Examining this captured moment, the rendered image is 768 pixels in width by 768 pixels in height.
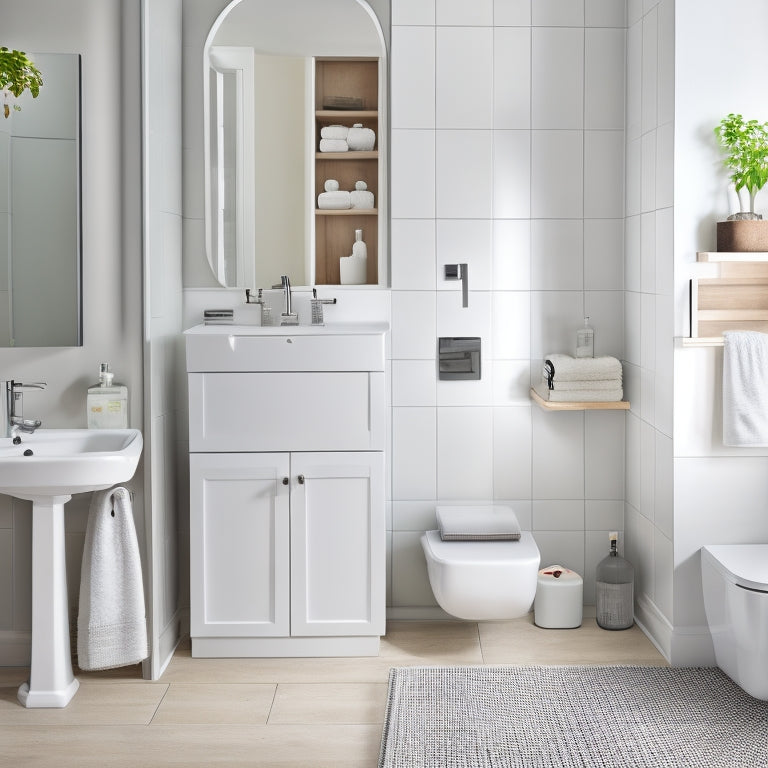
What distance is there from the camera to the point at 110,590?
2777 millimetres

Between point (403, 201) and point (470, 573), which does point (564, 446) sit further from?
point (403, 201)

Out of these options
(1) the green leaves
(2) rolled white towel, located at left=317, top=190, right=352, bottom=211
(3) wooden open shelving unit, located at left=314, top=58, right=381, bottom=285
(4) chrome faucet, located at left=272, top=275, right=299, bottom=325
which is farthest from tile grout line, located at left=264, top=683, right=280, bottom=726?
(1) the green leaves

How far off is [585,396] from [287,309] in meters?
1.10

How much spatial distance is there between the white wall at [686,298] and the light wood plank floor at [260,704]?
1.45 ft

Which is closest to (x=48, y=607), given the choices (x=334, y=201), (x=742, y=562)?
(x=334, y=201)

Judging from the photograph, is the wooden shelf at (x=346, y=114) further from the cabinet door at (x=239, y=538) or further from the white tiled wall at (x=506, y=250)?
the cabinet door at (x=239, y=538)

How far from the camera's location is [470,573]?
113 inches

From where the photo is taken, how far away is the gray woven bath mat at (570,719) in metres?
2.33

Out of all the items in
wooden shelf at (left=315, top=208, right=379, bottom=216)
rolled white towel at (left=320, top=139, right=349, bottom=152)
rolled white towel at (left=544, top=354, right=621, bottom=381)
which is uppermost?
rolled white towel at (left=320, top=139, right=349, bottom=152)

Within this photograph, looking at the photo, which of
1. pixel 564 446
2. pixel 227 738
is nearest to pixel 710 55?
pixel 564 446

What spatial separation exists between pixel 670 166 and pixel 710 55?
0.35 m

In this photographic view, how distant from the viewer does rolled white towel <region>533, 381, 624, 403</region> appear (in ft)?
10.3

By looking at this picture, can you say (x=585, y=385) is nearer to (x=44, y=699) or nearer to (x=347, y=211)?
(x=347, y=211)

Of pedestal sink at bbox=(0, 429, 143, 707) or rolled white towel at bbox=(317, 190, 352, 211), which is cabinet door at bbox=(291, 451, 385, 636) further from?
rolled white towel at bbox=(317, 190, 352, 211)
